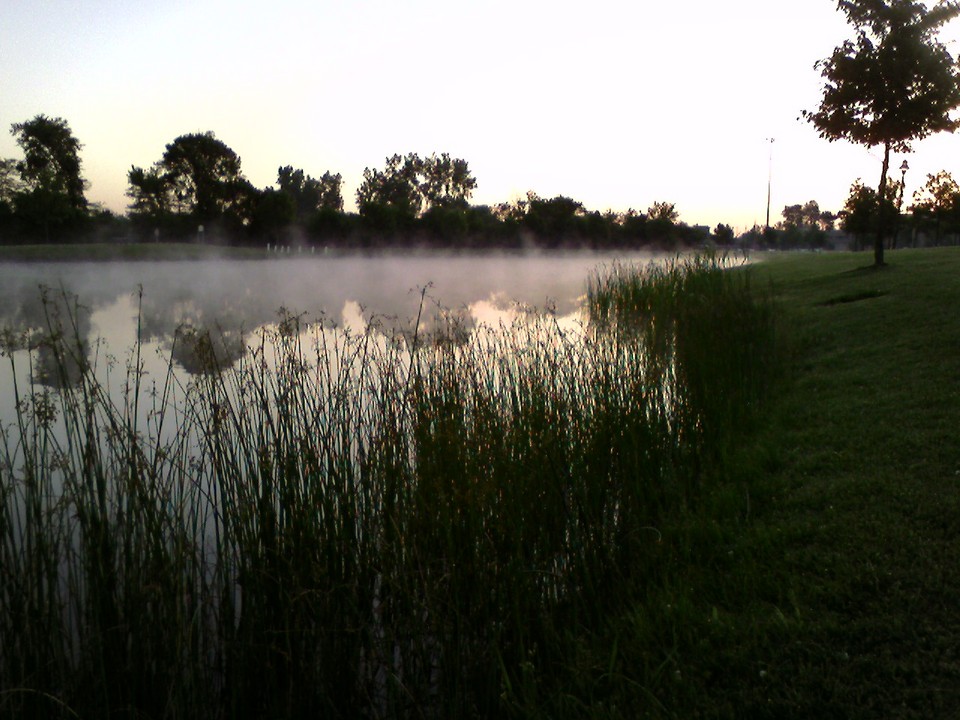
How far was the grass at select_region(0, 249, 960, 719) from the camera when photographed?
228 cm

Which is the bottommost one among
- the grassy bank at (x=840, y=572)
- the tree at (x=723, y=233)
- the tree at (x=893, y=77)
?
the grassy bank at (x=840, y=572)

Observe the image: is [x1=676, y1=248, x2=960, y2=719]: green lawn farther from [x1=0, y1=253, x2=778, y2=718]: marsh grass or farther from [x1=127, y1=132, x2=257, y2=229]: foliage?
[x1=127, y1=132, x2=257, y2=229]: foliage

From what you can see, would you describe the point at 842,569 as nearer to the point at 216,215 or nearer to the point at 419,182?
the point at 216,215

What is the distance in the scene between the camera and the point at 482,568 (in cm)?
285

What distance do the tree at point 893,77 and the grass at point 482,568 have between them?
33.9 ft

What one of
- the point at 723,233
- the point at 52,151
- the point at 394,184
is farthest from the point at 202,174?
the point at 723,233

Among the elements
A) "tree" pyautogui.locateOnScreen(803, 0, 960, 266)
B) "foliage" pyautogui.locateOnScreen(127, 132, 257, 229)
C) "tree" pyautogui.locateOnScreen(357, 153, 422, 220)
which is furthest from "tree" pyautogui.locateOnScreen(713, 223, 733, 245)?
"tree" pyautogui.locateOnScreen(803, 0, 960, 266)

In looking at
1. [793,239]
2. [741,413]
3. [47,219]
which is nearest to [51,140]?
[47,219]

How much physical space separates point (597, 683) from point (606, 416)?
1.81 metres

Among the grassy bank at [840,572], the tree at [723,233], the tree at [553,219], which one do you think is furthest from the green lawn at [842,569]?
the tree at [723,233]

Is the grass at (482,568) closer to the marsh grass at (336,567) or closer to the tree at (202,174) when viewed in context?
the marsh grass at (336,567)

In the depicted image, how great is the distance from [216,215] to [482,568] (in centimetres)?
3371

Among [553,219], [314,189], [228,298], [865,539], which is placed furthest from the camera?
[314,189]

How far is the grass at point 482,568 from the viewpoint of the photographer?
89.8 inches
